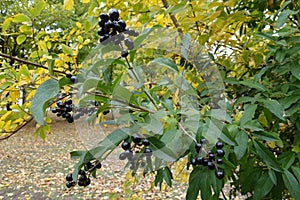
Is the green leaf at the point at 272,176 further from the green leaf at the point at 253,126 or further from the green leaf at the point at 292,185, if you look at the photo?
the green leaf at the point at 253,126

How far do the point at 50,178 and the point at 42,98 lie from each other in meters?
5.18

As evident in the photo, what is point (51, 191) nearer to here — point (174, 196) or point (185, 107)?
point (174, 196)

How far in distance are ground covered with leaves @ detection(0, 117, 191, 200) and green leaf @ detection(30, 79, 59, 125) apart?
2217 millimetres

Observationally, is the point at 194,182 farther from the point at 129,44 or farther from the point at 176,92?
the point at 129,44

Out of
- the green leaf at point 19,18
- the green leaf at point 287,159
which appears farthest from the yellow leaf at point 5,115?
the green leaf at point 287,159

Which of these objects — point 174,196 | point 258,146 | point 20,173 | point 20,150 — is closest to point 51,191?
point 20,173

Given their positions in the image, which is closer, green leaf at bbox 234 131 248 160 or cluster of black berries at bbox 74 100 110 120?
cluster of black berries at bbox 74 100 110 120

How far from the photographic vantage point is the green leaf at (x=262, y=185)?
3.68ft

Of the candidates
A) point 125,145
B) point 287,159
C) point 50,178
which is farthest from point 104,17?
point 50,178

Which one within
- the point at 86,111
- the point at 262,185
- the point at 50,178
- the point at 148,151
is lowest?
the point at 50,178

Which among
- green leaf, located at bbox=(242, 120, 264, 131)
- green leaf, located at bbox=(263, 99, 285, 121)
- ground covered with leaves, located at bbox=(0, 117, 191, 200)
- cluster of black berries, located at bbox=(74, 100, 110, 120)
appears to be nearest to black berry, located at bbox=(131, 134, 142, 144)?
cluster of black berries, located at bbox=(74, 100, 110, 120)

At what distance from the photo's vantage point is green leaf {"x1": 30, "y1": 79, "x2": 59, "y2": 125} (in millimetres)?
542

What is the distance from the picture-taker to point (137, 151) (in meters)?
0.87

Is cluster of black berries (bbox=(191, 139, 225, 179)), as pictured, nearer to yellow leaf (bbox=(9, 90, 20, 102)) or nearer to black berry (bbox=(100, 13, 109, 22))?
black berry (bbox=(100, 13, 109, 22))
